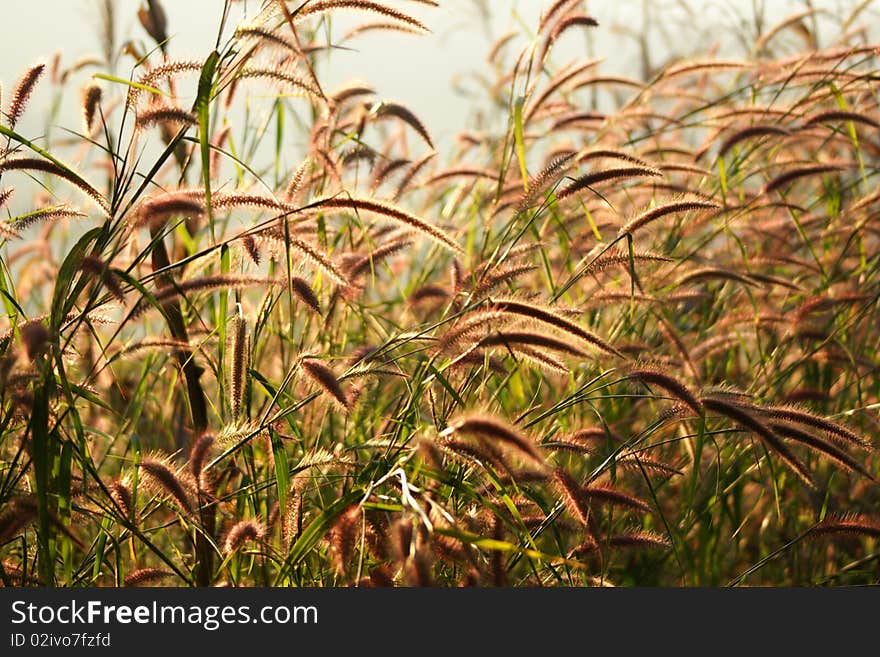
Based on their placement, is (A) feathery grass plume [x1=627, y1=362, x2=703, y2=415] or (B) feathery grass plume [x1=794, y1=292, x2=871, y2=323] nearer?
(A) feathery grass plume [x1=627, y1=362, x2=703, y2=415]

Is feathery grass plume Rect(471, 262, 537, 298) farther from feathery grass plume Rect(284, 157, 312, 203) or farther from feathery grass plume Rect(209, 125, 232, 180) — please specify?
feathery grass plume Rect(209, 125, 232, 180)

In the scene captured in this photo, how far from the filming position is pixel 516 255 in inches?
108

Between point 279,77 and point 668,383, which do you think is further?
point 279,77

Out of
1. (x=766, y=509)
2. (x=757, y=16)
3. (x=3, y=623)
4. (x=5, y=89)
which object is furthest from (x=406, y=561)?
(x=757, y=16)

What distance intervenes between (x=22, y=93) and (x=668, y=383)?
1.47 meters

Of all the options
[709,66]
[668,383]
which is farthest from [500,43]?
[668,383]

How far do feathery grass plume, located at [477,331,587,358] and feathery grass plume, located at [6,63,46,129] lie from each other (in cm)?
107

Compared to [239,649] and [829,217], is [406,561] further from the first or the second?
[829,217]

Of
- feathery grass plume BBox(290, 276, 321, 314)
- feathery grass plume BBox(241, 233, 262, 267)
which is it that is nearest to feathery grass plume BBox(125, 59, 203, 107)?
feathery grass plume BBox(241, 233, 262, 267)

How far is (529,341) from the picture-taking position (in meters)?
2.04

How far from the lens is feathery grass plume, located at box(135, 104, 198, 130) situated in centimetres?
217

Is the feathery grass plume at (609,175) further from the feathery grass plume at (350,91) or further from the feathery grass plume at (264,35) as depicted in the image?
the feathery grass plume at (350,91)

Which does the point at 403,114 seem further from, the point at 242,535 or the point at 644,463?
the point at 242,535

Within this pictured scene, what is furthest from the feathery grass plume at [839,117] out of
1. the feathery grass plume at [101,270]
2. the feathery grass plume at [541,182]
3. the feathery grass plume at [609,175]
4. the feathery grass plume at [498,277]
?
the feathery grass plume at [101,270]
